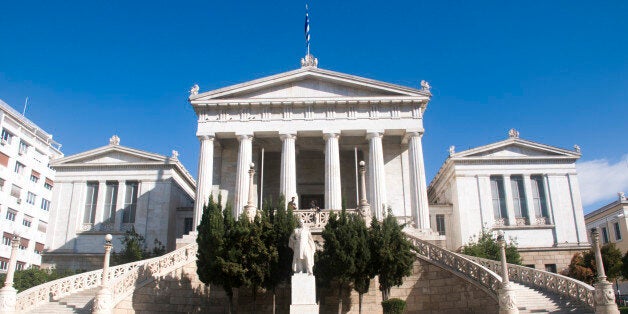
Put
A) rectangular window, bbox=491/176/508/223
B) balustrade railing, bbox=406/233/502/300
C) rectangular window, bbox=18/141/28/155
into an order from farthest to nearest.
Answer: rectangular window, bbox=18/141/28/155 → rectangular window, bbox=491/176/508/223 → balustrade railing, bbox=406/233/502/300

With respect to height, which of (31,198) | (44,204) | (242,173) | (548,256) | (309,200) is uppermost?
(31,198)

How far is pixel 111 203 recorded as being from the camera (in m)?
42.7

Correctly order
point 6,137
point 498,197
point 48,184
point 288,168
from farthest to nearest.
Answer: point 48,184, point 6,137, point 498,197, point 288,168

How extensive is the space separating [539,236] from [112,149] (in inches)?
1269

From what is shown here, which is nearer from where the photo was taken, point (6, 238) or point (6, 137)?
point (6, 238)

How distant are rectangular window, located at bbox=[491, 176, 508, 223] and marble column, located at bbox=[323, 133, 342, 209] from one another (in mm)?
12481

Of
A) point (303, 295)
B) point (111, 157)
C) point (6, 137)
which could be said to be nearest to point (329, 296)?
point (303, 295)

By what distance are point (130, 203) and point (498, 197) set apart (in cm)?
2742

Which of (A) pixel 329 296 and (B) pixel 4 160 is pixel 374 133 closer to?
(A) pixel 329 296

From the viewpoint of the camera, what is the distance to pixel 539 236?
3991cm

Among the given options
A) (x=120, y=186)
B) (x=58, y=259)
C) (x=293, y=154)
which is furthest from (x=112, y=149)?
(x=293, y=154)

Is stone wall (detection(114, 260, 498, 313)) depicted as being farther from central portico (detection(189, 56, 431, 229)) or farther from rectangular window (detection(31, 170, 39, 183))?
rectangular window (detection(31, 170, 39, 183))

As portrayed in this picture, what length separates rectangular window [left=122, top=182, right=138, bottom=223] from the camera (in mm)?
42031

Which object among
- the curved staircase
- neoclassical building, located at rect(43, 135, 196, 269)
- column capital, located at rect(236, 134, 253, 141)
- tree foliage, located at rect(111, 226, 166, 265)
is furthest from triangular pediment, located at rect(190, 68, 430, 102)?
the curved staircase
